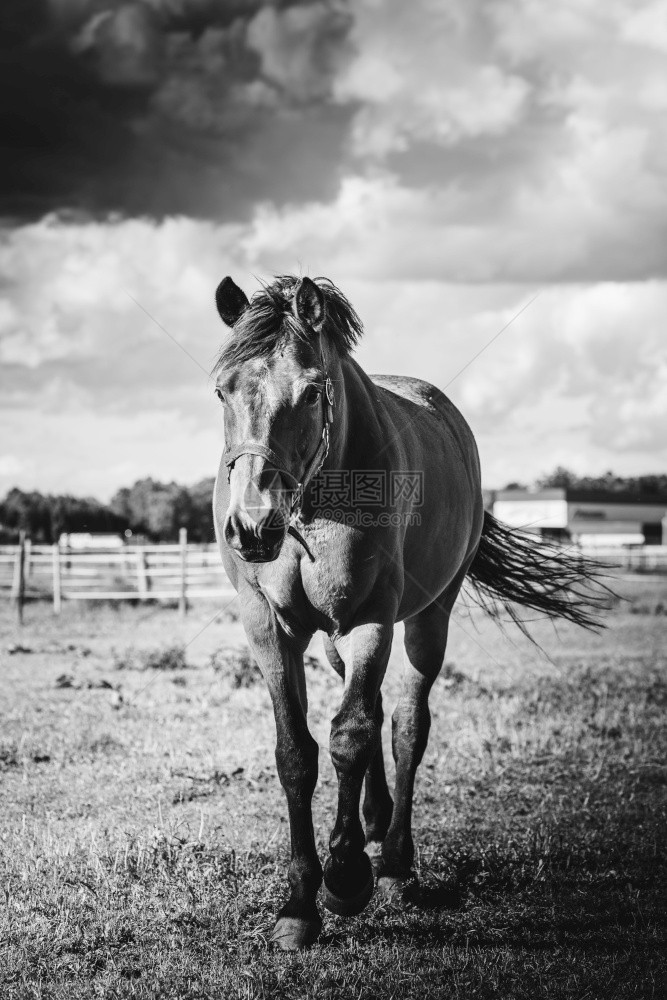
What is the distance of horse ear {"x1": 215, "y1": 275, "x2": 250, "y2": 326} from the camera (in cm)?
362

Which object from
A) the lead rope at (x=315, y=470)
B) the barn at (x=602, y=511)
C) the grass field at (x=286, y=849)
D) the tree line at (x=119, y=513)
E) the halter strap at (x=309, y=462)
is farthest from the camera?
the barn at (x=602, y=511)

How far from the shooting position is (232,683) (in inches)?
377

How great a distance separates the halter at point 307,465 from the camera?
3.09m

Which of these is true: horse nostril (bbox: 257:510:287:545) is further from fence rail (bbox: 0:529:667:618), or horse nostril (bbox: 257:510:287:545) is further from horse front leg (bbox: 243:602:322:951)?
fence rail (bbox: 0:529:667:618)

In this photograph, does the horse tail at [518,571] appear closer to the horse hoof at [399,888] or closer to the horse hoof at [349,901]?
the horse hoof at [399,888]

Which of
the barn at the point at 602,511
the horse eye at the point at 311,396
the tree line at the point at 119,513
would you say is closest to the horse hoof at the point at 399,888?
the horse eye at the point at 311,396

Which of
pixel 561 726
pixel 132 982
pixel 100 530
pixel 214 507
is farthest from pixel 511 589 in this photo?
pixel 100 530

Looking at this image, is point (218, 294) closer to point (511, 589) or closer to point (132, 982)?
point (132, 982)

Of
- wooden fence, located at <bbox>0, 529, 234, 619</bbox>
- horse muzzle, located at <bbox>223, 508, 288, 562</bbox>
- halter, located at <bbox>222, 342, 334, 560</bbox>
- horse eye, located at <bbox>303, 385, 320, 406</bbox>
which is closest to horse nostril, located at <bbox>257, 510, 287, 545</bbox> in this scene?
horse muzzle, located at <bbox>223, 508, 288, 562</bbox>

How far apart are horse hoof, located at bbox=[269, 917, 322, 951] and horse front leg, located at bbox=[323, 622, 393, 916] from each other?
0.36ft

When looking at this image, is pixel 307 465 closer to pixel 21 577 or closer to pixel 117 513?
pixel 21 577

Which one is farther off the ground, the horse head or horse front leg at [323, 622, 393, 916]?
the horse head

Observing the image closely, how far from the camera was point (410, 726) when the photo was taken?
15.4 ft

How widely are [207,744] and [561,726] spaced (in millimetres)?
3298
